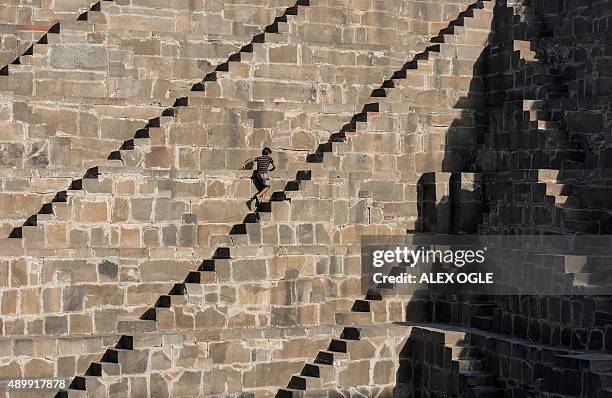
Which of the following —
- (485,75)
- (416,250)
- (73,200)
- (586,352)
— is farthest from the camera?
(485,75)

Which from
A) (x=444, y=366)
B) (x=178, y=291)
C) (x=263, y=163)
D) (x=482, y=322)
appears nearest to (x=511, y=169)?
(x=482, y=322)

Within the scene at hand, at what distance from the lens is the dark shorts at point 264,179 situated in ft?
98.4

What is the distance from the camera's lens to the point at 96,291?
28.4 m

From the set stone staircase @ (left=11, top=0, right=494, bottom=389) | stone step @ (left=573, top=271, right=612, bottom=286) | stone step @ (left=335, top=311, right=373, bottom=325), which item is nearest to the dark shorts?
stone staircase @ (left=11, top=0, right=494, bottom=389)

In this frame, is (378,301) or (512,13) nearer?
(378,301)

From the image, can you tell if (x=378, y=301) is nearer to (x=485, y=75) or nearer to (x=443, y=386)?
(x=443, y=386)

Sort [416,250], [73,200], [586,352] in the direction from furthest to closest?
[416,250]
[73,200]
[586,352]

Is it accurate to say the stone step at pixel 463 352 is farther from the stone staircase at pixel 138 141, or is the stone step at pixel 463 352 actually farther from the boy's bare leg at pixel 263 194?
the stone staircase at pixel 138 141

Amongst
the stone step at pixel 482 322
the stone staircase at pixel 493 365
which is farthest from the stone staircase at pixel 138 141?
the stone step at pixel 482 322

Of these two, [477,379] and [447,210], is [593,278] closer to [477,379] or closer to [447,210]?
[477,379]

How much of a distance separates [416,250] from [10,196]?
278 inches

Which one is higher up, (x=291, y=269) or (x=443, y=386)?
(x=291, y=269)

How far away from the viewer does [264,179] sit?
98.4ft

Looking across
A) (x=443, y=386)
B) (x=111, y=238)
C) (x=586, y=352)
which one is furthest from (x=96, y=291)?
(x=586, y=352)
